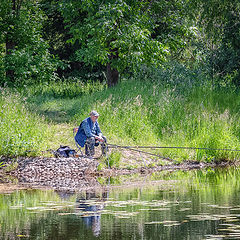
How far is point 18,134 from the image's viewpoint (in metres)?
13.8

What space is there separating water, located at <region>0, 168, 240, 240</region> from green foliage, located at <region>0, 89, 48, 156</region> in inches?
105

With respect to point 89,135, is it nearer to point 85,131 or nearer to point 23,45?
point 85,131

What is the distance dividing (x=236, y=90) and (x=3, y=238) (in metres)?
15.8

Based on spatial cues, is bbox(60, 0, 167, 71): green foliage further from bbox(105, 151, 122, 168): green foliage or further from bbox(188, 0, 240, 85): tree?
bbox(105, 151, 122, 168): green foliage

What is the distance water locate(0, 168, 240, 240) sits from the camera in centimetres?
703

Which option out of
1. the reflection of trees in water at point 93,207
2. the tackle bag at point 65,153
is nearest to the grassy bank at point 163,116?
the tackle bag at point 65,153

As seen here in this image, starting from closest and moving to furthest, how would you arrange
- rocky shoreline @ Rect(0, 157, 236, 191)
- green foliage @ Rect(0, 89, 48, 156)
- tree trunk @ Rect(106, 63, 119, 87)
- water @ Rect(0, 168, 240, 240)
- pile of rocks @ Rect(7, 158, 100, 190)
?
water @ Rect(0, 168, 240, 240)
rocky shoreline @ Rect(0, 157, 236, 191)
pile of rocks @ Rect(7, 158, 100, 190)
green foliage @ Rect(0, 89, 48, 156)
tree trunk @ Rect(106, 63, 119, 87)

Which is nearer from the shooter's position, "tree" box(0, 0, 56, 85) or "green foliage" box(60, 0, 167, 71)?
"green foliage" box(60, 0, 167, 71)

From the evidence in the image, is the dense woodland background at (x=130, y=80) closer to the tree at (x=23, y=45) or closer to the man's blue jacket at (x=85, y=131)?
the tree at (x=23, y=45)

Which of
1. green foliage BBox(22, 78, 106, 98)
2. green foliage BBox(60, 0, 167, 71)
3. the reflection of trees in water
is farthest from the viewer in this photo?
green foliage BBox(22, 78, 106, 98)

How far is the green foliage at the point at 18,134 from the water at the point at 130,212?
267cm

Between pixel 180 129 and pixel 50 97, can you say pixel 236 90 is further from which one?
pixel 50 97

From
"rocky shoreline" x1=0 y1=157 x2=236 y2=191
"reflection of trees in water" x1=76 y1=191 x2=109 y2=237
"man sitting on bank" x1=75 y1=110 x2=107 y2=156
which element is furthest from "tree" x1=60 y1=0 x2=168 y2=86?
"reflection of trees in water" x1=76 y1=191 x2=109 y2=237

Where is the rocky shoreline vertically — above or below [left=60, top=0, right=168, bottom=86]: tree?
below
